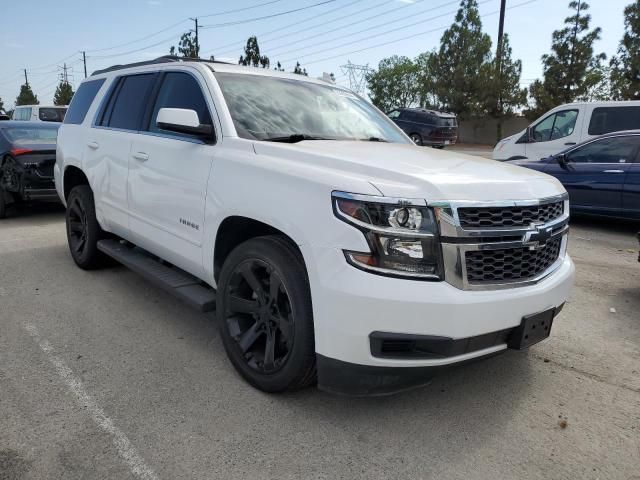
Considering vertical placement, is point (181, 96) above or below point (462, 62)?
below

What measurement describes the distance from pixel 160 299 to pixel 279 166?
2344 millimetres

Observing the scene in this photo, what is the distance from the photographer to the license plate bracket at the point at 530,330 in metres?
2.67

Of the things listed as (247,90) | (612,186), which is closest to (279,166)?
(247,90)

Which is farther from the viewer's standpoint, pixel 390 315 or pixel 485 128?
pixel 485 128

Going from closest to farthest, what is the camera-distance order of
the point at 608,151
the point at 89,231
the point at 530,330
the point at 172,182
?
the point at 530,330, the point at 172,182, the point at 89,231, the point at 608,151

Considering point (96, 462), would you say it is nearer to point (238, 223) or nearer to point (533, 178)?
point (238, 223)

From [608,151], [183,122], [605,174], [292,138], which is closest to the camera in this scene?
[183,122]

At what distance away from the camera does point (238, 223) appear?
3.21 m

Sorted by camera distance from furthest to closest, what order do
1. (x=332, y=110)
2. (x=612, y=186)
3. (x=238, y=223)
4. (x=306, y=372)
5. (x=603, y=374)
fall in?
(x=612, y=186)
(x=332, y=110)
(x=603, y=374)
(x=238, y=223)
(x=306, y=372)

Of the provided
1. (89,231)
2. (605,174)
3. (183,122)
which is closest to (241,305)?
(183,122)

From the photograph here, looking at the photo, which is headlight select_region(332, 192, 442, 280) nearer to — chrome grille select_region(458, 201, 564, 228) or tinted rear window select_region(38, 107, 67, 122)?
chrome grille select_region(458, 201, 564, 228)

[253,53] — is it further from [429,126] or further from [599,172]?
[599,172]

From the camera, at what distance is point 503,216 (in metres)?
2.60

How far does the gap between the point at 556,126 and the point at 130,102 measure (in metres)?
9.35
